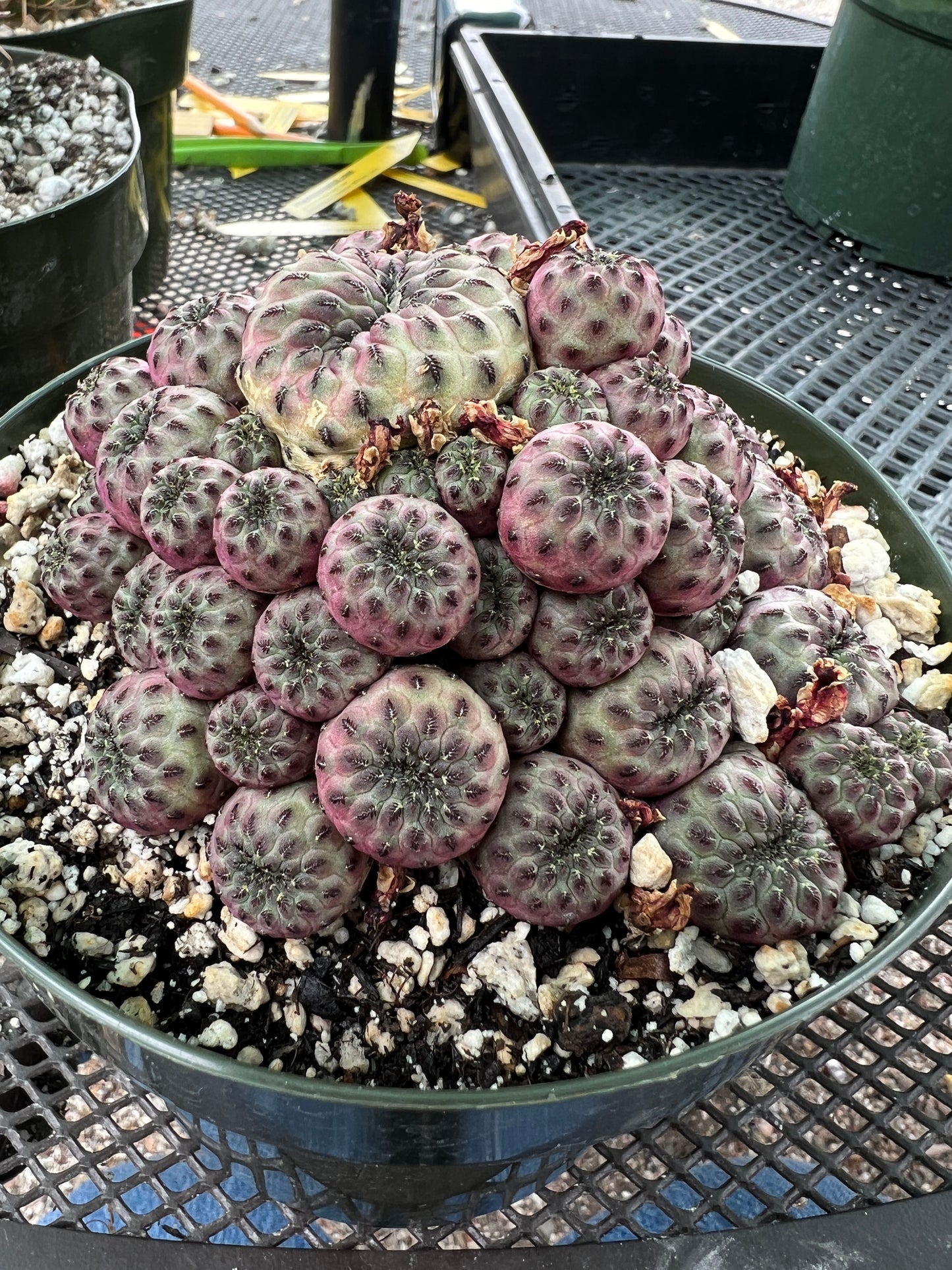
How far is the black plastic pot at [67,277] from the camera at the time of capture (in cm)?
135

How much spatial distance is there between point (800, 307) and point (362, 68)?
3.96 ft

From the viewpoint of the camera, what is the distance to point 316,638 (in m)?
0.72

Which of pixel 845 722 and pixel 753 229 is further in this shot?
pixel 753 229

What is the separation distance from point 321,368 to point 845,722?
537mm

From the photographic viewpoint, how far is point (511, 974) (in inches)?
29.9

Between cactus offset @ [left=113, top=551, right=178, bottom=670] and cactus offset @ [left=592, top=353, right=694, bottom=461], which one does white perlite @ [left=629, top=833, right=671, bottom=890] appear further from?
cactus offset @ [left=113, top=551, right=178, bottom=670]

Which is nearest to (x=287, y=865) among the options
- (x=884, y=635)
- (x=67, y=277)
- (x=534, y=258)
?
(x=534, y=258)

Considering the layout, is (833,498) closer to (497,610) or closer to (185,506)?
(497,610)

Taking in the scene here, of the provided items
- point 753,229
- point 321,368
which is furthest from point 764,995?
point 753,229

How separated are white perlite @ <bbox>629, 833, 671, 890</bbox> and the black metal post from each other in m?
2.09

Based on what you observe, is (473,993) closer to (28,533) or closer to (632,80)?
(28,533)

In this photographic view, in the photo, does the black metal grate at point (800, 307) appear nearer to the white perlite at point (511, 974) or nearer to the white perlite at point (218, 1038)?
the white perlite at point (511, 974)

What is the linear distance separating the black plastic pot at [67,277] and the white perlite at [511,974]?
1.14 metres

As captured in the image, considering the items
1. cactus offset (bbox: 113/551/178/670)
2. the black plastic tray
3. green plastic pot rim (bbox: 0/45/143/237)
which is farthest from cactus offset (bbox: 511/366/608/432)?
the black plastic tray
